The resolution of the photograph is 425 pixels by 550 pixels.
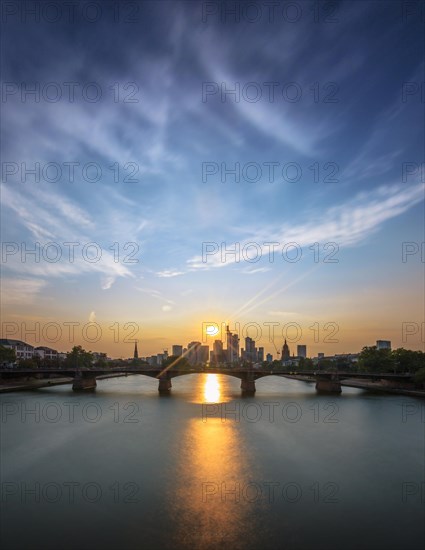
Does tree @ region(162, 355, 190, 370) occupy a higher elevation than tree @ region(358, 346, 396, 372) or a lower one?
lower

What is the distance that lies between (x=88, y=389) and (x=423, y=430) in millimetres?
65044

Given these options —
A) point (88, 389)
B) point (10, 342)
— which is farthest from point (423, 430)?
point (10, 342)

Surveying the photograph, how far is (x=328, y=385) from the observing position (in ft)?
273

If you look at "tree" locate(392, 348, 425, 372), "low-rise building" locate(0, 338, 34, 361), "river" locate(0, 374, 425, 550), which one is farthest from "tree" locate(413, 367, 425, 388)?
"low-rise building" locate(0, 338, 34, 361)

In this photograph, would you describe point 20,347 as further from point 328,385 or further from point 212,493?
point 212,493

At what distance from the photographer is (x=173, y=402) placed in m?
64.0

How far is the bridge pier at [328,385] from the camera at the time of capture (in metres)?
80.6

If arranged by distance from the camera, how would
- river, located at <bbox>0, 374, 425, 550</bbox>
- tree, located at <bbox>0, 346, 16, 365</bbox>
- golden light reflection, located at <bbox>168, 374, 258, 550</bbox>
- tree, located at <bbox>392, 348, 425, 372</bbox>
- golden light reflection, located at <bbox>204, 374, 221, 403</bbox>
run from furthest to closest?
tree, located at <bbox>0, 346, 16, 365</bbox>
tree, located at <bbox>392, 348, 425, 372</bbox>
golden light reflection, located at <bbox>204, 374, 221, 403</bbox>
river, located at <bbox>0, 374, 425, 550</bbox>
golden light reflection, located at <bbox>168, 374, 258, 550</bbox>

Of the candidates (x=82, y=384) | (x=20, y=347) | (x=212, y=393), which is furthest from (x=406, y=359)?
(x=20, y=347)

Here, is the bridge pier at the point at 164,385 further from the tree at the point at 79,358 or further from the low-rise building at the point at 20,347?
the low-rise building at the point at 20,347

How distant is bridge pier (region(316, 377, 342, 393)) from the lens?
80562mm

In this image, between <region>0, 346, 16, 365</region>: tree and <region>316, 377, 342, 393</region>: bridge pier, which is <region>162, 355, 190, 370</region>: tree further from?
<region>316, 377, 342, 393</region>: bridge pier

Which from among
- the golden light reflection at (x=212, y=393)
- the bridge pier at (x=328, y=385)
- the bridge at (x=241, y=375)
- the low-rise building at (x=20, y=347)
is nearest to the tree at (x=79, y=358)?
the low-rise building at (x=20, y=347)

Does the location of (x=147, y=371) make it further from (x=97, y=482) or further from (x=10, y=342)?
(x=10, y=342)
